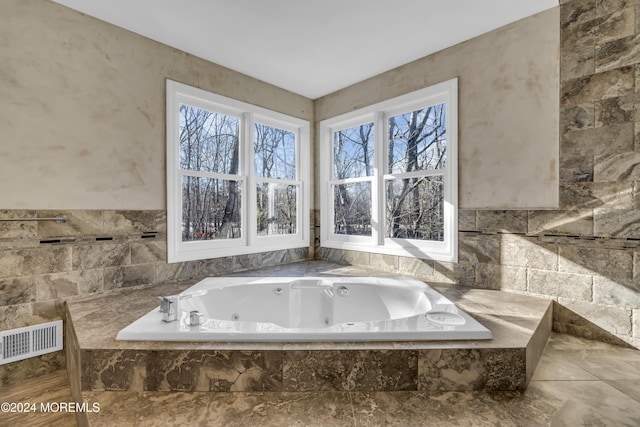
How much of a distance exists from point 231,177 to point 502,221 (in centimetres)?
227

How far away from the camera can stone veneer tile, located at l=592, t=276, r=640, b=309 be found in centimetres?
181

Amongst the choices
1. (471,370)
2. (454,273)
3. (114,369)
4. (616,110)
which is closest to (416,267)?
(454,273)

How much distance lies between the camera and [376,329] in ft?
4.69

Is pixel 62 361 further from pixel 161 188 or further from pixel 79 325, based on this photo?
pixel 161 188

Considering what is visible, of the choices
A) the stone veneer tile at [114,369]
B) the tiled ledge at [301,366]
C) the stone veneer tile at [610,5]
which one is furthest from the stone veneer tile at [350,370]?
the stone veneer tile at [610,5]

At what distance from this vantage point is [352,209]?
3371 millimetres

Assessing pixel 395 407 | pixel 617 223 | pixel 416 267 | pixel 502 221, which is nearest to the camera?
pixel 395 407

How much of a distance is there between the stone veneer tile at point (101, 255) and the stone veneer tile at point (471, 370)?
2.09 metres

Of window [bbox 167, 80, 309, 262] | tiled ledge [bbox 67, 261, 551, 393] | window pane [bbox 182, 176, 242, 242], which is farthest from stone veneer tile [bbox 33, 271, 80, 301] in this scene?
tiled ledge [bbox 67, 261, 551, 393]

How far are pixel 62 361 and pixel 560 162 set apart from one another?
345cm

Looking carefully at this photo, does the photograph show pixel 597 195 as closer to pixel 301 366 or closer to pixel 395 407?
pixel 395 407

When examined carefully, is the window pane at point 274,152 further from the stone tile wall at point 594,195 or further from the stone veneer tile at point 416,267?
the stone tile wall at point 594,195

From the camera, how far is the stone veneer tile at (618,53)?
71.4 inches

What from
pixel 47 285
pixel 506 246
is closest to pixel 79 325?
pixel 47 285
